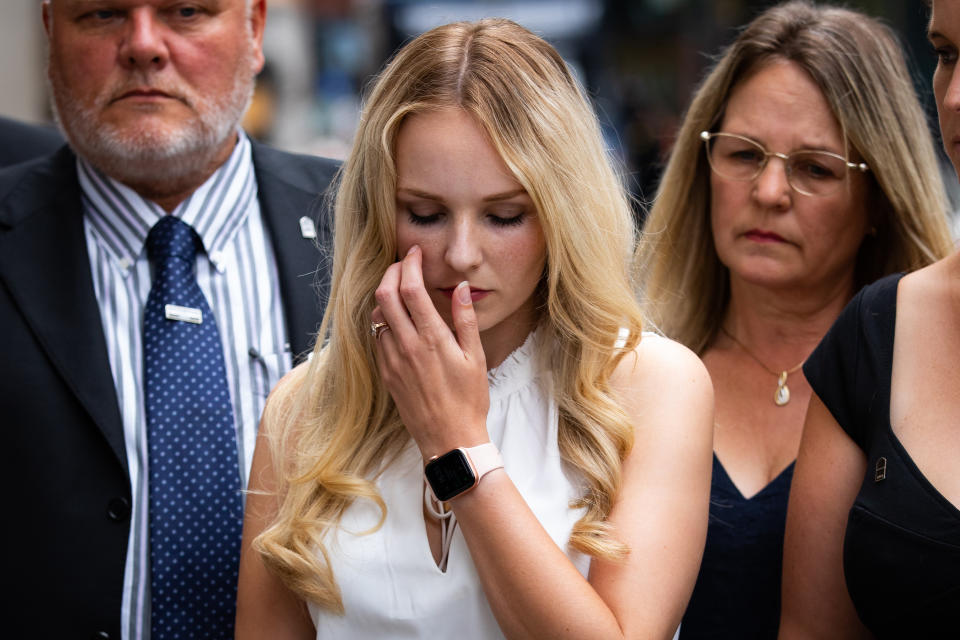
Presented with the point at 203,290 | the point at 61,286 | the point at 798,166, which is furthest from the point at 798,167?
the point at 61,286

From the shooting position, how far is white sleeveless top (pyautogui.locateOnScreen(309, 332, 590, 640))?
222 centimetres

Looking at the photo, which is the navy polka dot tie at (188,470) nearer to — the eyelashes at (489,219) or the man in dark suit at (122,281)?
the man in dark suit at (122,281)

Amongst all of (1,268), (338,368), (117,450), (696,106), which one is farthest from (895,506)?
(1,268)

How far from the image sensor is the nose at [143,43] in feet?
9.71

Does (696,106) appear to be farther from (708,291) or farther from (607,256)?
(607,256)

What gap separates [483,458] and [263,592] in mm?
616

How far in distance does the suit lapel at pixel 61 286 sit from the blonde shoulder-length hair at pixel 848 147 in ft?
4.63

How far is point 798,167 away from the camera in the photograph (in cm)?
294

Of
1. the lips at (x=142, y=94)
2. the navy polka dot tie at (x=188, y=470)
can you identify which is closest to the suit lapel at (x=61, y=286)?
the navy polka dot tie at (x=188, y=470)

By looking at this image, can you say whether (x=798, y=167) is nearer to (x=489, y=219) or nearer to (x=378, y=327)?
(x=489, y=219)

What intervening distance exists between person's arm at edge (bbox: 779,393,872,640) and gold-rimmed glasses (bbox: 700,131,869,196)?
0.73 m

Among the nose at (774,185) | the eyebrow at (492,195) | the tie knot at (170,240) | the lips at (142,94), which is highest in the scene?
the lips at (142,94)

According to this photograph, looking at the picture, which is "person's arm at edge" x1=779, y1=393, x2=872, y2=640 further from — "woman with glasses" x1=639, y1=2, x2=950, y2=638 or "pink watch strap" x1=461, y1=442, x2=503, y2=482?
"pink watch strap" x1=461, y1=442, x2=503, y2=482

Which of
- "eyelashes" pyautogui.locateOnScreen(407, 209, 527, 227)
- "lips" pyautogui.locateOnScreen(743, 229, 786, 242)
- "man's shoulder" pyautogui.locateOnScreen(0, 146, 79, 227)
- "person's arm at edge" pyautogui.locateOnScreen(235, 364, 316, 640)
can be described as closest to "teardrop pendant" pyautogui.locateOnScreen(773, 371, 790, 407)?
"lips" pyautogui.locateOnScreen(743, 229, 786, 242)
